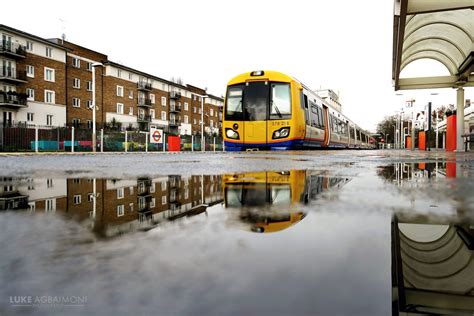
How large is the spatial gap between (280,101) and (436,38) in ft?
21.7

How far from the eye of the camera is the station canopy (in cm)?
941

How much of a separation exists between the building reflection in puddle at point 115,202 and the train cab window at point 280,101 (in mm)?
10750

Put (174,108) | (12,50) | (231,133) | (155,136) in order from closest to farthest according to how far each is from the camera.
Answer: (231,133) → (155,136) → (12,50) → (174,108)

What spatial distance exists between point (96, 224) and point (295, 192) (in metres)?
1.08

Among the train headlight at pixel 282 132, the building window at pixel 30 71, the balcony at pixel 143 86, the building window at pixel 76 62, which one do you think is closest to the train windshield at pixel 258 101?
the train headlight at pixel 282 132

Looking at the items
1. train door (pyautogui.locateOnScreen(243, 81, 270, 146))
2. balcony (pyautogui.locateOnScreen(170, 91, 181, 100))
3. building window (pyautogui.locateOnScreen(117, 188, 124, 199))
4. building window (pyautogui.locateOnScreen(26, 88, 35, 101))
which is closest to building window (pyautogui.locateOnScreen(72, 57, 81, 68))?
building window (pyautogui.locateOnScreen(26, 88, 35, 101))

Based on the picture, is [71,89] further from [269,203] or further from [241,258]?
[241,258]

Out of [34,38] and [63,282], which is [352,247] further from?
[34,38]

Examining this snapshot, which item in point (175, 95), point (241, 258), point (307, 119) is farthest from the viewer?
point (175, 95)

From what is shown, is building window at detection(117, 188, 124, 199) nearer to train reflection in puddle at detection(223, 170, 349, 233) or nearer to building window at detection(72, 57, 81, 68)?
train reflection in puddle at detection(223, 170, 349, 233)

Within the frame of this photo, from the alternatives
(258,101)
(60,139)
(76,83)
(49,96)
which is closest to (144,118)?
(76,83)

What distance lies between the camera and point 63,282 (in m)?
0.67

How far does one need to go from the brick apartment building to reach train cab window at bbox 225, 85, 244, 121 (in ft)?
50.4

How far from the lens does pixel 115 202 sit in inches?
62.6
